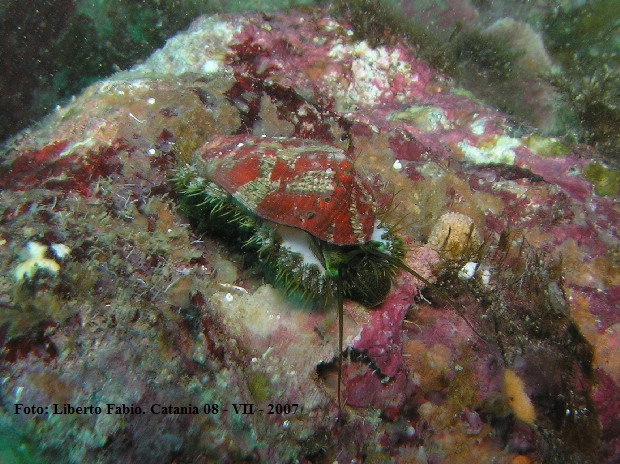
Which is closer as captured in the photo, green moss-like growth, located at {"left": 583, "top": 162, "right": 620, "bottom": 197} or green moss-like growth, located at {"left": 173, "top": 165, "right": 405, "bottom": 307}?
green moss-like growth, located at {"left": 173, "top": 165, "right": 405, "bottom": 307}

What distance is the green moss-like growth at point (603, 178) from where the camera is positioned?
4266 mm

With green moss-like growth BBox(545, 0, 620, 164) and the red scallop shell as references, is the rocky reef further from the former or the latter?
green moss-like growth BBox(545, 0, 620, 164)

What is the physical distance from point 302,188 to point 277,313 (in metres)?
1.21

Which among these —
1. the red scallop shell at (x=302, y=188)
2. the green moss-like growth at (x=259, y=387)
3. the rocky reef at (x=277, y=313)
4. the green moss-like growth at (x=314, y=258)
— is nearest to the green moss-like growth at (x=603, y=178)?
the rocky reef at (x=277, y=313)

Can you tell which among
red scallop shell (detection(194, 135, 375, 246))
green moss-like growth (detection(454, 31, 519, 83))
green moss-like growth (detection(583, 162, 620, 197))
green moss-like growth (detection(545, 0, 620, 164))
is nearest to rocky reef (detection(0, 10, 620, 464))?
green moss-like growth (detection(583, 162, 620, 197))

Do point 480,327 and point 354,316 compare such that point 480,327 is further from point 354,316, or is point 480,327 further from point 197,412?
point 197,412

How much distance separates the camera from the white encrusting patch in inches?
112

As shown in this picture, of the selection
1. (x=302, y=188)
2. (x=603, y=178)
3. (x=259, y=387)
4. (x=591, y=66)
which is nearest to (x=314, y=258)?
(x=302, y=188)

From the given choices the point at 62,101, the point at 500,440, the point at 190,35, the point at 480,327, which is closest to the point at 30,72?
the point at 62,101

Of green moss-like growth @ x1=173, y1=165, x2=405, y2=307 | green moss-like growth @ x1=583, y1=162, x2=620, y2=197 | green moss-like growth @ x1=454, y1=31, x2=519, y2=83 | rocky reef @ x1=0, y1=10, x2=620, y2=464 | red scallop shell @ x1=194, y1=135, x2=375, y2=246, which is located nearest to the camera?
rocky reef @ x1=0, y1=10, x2=620, y2=464

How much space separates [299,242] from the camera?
2.89 m

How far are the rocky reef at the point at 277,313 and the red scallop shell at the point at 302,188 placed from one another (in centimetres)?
77

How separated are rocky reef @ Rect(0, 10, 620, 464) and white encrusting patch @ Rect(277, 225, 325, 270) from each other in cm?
58

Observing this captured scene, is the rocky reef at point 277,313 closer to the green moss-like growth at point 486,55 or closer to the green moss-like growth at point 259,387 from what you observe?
the green moss-like growth at point 259,387
